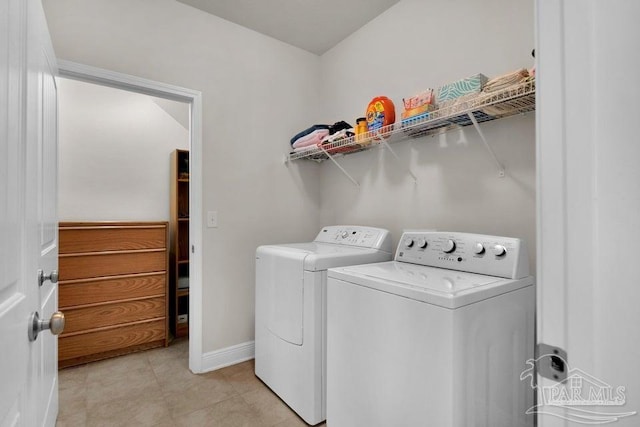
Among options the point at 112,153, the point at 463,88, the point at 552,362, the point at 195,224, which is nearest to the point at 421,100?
the point at 463,88

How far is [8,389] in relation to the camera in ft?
1.92

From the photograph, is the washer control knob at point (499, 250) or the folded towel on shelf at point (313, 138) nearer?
the washer control knob at point (499, 250)

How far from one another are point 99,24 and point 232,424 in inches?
95.9

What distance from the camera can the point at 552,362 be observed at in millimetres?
460

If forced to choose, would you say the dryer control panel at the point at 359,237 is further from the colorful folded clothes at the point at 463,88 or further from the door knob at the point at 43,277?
the door knob at the point at 43,277

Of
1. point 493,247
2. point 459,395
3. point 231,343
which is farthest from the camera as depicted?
point 231,343

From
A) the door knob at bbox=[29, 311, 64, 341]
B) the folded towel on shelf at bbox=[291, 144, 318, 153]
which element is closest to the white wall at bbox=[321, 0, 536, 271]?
the folded towel on shelf at bbox=[291, 144, 318, 153]

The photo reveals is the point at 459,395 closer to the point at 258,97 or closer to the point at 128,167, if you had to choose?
the point at 258,97

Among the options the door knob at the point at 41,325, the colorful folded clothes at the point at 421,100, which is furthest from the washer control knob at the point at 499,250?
the door knob at the point at 41,325

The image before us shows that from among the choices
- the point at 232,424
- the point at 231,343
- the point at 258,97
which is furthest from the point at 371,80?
the point at 232,424

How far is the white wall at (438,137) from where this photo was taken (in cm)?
153

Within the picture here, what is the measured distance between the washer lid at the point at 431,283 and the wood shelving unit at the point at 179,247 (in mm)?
2096
